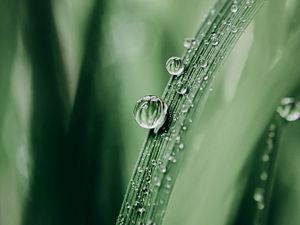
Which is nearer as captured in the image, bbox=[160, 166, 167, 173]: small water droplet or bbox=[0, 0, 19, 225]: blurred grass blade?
bbox=[160, 166, 167, 173]: small water droplet

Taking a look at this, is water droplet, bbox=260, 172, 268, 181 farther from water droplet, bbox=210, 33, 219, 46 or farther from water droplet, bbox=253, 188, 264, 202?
water droplet, bbox=210, 33, 219, 46

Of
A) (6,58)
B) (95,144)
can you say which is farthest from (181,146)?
(6,58)

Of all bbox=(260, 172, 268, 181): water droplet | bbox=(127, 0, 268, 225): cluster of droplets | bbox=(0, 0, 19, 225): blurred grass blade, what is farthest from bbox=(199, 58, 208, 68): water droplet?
bbox=(0, 0, 19, 225): blurred grass blade

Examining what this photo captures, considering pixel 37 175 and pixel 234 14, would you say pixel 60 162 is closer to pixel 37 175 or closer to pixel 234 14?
pixel 37 175

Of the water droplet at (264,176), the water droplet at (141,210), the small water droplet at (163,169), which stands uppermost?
the water droplet at (264,176)

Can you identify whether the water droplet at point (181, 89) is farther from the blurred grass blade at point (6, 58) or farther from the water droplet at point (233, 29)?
the blurred grass blade at point (6, 58)

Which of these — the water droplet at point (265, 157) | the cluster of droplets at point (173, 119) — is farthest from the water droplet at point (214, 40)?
the water droplet at point (265, 157)
